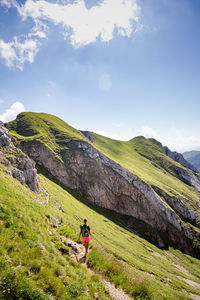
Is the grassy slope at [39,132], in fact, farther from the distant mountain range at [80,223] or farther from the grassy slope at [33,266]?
the grassy slope at [33,266]

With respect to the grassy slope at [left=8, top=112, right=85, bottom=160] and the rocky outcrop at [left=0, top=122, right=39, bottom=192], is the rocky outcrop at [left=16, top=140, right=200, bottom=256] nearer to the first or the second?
the grassy slope at [left=8, top=112, right=85, bottom=160]

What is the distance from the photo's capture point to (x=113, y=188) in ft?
245

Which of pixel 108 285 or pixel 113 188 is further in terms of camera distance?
pixel 113 188

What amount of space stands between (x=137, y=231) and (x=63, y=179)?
4265 cm

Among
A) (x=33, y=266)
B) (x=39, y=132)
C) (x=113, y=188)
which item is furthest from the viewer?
(x=39, y=132)

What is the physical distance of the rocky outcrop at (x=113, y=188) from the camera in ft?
218

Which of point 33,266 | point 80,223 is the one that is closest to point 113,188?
point 80,223

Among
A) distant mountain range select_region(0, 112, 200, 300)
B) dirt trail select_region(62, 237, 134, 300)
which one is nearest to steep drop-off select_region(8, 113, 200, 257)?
distant mountain range select_region(0, 112, 200, 300)

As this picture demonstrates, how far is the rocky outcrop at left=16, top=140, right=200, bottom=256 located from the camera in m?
66.4

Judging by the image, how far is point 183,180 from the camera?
130500 millimetres

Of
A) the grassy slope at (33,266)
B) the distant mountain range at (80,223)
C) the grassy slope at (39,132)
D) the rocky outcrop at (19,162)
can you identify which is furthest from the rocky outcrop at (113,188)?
the grassy slope at (33,266)

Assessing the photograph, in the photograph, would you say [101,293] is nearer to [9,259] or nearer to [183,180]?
[9,259]

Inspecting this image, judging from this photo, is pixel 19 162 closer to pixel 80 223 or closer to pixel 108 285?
pixel 80 223

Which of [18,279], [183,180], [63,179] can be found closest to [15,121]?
[63,179]
